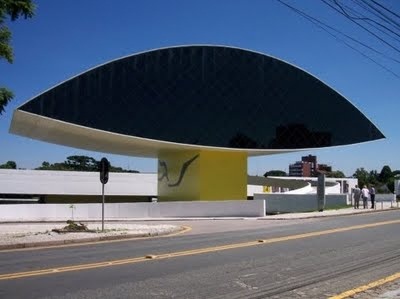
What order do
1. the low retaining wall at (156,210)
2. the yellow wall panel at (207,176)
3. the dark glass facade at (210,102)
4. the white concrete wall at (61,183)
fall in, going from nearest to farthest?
1. the low retaining wall at (156,210)
2. the dark glass facade at (210,102)
3. the yellow wall panel at (207,176)
4. the white concrete wall at (61,183)

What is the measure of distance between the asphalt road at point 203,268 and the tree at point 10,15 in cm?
437

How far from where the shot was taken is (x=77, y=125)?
126ft

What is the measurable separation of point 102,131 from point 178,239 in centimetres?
2013

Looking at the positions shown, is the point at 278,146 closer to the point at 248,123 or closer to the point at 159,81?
the point at 248,123

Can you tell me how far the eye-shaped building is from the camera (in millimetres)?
39781

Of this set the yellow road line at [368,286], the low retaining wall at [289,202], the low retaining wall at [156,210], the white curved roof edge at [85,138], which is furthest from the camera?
the low retaining wall at [289,202]

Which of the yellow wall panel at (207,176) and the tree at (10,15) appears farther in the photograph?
the yellow wall panel at (207,176)

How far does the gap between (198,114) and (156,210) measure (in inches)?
357

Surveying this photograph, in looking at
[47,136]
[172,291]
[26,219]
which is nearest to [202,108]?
[47,136]

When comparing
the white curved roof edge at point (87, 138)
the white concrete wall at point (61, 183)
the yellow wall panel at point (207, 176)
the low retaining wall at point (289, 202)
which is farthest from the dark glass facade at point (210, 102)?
the white concrete wall at point (61, 183)

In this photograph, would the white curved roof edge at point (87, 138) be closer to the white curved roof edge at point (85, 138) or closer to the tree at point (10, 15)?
the white curved roof edge at point (85, 138)

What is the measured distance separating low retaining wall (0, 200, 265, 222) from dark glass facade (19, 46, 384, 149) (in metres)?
5.97

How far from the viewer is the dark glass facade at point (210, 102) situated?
3978 cm

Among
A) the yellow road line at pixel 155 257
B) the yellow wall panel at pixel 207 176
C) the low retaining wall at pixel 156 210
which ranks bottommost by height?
the yellow road line at pixel 155 257
